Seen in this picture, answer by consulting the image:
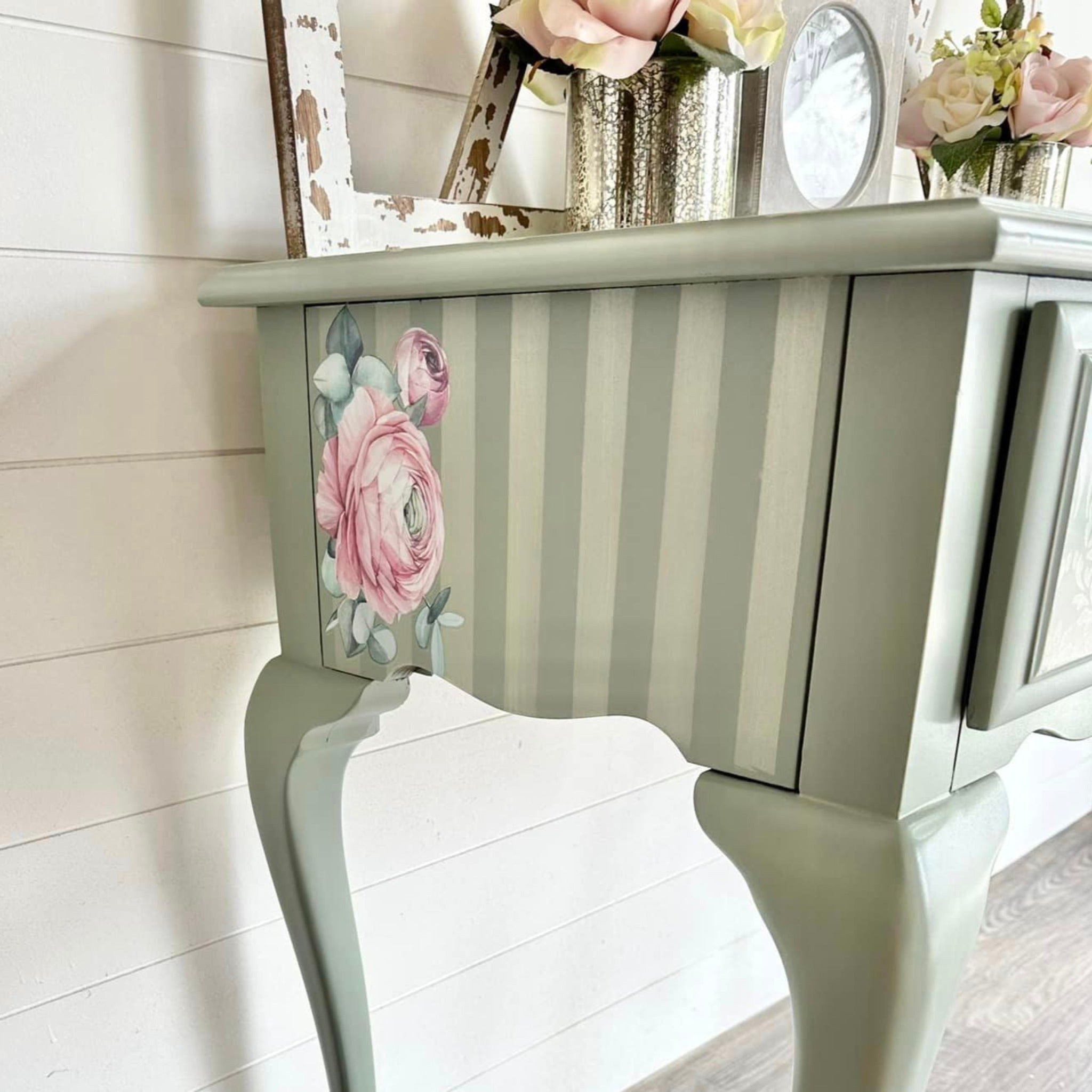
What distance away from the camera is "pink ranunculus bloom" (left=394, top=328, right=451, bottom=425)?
1.79ft

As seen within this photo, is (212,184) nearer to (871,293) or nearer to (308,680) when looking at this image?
(308,680)

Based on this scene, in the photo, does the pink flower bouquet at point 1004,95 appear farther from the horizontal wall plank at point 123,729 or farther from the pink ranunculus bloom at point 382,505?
the horizontal wall plank at point 123,729

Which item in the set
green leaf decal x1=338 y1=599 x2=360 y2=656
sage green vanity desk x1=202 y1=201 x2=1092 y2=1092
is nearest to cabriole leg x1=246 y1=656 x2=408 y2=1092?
green leaf decal x1=338 y1=599 x2=360 y2=656

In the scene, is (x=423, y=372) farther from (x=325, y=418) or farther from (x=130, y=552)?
(x=130, y=552)

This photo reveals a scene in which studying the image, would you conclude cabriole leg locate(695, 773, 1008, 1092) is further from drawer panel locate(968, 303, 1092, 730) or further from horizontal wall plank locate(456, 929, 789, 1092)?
horizontal wall plank locate(456, 929, 789, 1092)

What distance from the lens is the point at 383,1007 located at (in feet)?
2.97

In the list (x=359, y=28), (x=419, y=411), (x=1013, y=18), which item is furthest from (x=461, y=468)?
(x=1013, y=18)

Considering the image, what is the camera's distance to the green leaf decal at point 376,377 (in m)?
0.57

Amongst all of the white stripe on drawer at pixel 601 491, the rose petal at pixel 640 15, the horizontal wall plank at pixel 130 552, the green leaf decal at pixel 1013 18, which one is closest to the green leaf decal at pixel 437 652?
the white stripe on drawer at pixel 601 491

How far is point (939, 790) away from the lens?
0.41m

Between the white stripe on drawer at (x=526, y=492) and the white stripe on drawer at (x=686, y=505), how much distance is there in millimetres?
78

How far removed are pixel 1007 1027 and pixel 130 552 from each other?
113cm

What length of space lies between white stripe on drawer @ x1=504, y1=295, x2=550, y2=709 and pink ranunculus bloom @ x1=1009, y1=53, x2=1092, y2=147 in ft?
1.94

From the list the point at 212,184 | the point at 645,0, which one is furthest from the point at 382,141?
the point at 645,0
